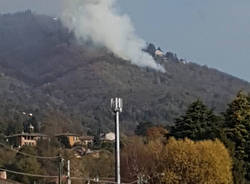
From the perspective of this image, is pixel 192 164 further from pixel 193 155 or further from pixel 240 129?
pixel 240 129

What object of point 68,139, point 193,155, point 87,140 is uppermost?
point 87,140

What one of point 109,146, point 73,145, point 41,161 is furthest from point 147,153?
point 73,145

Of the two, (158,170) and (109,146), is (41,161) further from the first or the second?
(109,146)

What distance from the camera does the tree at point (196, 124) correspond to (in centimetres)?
6206

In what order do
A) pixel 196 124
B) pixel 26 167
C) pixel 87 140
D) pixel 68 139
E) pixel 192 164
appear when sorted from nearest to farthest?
pixel 192 164 → pixel 196 124 → pixel 26 167 → pixel 68 139 → pixel 87 140

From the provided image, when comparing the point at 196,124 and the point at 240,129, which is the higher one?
the point at 196,124

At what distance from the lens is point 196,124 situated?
204 feet

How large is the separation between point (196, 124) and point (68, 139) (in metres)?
62.1

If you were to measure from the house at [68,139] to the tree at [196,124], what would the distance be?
48990mm

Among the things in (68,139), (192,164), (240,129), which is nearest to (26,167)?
(192,164)

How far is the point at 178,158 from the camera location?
182ft

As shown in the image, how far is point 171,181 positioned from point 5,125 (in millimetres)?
72012

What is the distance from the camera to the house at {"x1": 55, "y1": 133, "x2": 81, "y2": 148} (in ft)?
375

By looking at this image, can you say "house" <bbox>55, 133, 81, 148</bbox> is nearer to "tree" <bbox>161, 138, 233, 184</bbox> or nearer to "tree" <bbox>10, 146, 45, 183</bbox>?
"tree" <bbox>10, 146, 45, 183</bbox>
